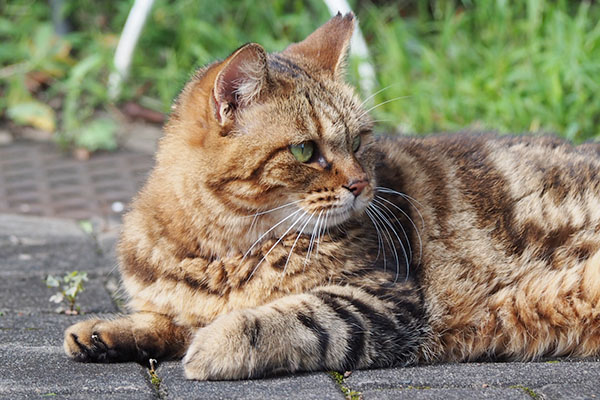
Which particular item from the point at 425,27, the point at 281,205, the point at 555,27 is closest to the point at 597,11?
the point at 555,27

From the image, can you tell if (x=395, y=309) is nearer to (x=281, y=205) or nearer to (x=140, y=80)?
(x=281, y=205)

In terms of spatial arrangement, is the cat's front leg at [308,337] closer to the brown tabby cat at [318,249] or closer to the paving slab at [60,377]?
the brown tabby cat at [318,249]

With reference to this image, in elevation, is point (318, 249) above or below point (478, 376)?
above

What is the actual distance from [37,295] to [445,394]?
182cm

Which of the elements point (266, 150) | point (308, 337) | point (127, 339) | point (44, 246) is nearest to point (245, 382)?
point (308, 337)

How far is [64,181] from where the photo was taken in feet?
16.5

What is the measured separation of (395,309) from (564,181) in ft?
3.04

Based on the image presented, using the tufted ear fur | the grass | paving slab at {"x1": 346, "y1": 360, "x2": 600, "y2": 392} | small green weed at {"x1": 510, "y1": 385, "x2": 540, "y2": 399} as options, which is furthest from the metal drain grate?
small green weed at {"x1": 510, "y1": 385, "x2": 540, "y2": 399}

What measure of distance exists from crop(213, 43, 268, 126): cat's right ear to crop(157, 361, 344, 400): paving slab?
32.0 inches

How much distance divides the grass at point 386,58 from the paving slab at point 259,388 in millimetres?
2972

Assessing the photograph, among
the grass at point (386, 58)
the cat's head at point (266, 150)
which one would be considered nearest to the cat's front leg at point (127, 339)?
the cat's head at point (266, 150)

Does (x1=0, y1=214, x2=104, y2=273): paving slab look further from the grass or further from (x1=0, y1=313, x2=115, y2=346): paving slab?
the grass

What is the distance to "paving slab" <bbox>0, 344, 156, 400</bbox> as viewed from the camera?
6.79ft

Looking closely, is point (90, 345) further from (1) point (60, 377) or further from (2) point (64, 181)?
(2) point (64, 181)
